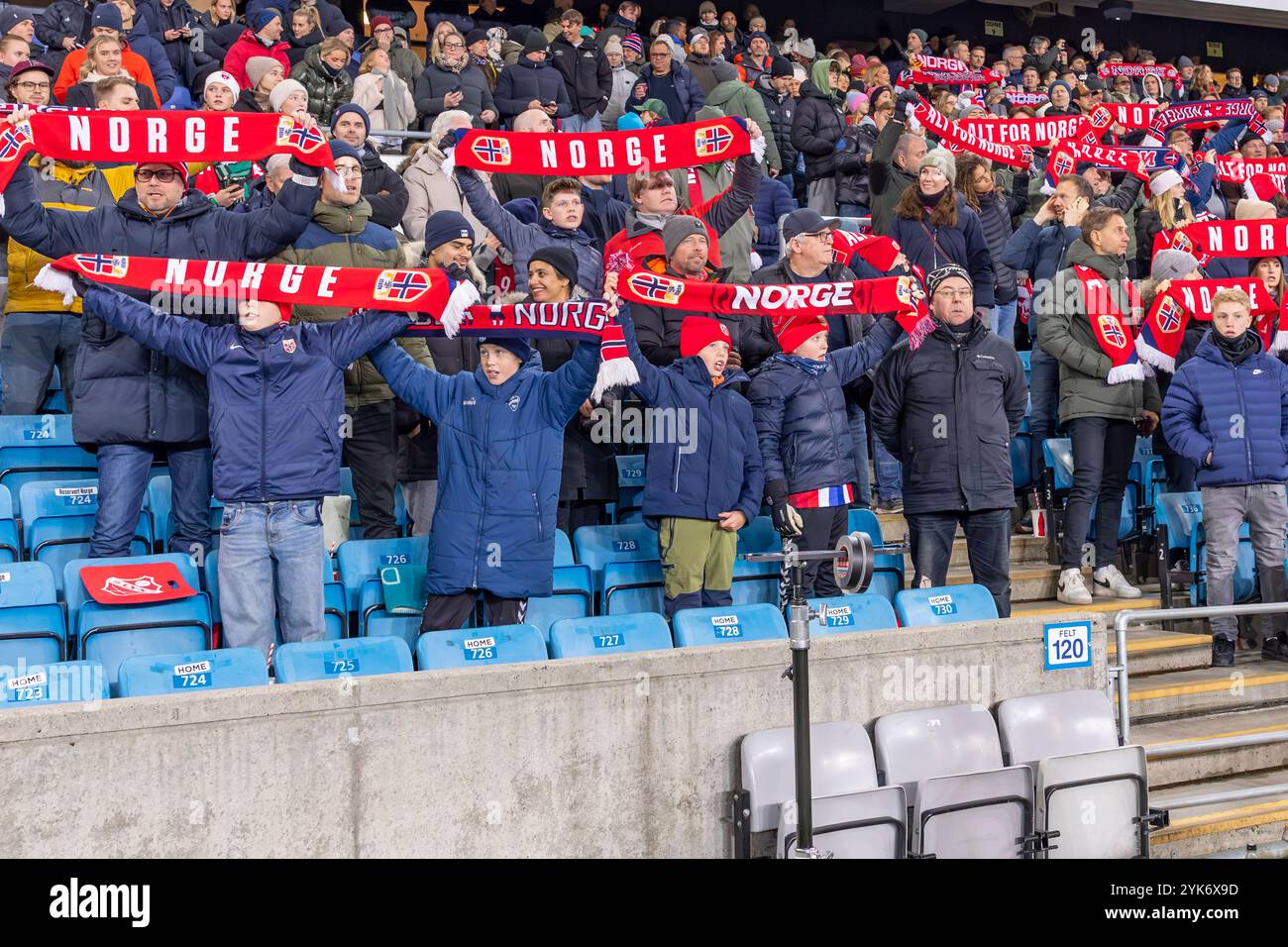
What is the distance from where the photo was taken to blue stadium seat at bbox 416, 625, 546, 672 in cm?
568

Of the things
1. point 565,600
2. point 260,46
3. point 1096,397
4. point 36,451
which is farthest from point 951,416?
point 260,46

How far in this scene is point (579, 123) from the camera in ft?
44.0

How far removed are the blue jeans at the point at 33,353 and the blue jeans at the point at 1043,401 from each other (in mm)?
5973

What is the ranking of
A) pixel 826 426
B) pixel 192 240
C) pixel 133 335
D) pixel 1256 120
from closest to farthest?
pixel 133 335 → pixel 192 240 → pixel 826 426 → pixel 1256 120

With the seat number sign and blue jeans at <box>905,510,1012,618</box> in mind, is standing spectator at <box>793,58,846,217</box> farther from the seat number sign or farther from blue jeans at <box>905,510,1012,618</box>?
the seat number sign

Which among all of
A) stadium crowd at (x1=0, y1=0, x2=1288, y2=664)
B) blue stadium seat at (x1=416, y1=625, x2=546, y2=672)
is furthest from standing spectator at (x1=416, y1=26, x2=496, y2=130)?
blue stadium seat at (x1=416, y1=625, x2=546, y2=672)

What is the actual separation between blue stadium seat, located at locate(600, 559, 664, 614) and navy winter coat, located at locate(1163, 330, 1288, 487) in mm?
3306

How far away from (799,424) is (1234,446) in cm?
272

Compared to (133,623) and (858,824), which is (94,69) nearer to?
(133,623)
